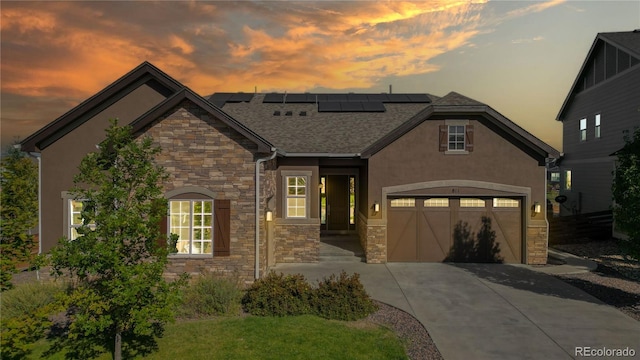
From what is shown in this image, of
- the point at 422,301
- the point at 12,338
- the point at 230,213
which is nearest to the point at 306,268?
the point at 230,213

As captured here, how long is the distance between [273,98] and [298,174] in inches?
311

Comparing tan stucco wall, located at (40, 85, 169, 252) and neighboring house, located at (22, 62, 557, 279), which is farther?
tan stucco wall, located at (40, 85, 169, 252)

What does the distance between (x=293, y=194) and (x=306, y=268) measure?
10.1 feet

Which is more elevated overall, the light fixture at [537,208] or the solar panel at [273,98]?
the solar panel at [273,98]

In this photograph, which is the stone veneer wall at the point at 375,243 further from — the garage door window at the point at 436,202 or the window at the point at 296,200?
the window at the point at 296,200

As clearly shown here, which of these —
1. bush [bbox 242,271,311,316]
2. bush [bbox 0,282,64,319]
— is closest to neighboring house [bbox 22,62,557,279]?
bush [bbox 242,271,311,316]

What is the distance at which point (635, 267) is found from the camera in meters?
14.1

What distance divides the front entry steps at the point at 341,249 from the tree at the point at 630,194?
8.40m

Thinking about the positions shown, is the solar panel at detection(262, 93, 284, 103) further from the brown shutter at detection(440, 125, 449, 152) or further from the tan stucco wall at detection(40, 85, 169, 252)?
the brown shutter at detection(440, 125, 449, 152)

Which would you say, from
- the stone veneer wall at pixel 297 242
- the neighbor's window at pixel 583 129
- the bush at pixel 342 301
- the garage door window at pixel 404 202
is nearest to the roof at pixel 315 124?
the garage door window at pixel 404 202

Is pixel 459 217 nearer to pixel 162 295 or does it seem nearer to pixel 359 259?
pixel 359 259

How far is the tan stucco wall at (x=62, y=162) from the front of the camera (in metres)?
13.2

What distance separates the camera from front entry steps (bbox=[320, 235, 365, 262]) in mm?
15391

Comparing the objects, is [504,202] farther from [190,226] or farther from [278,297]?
[190,226]
